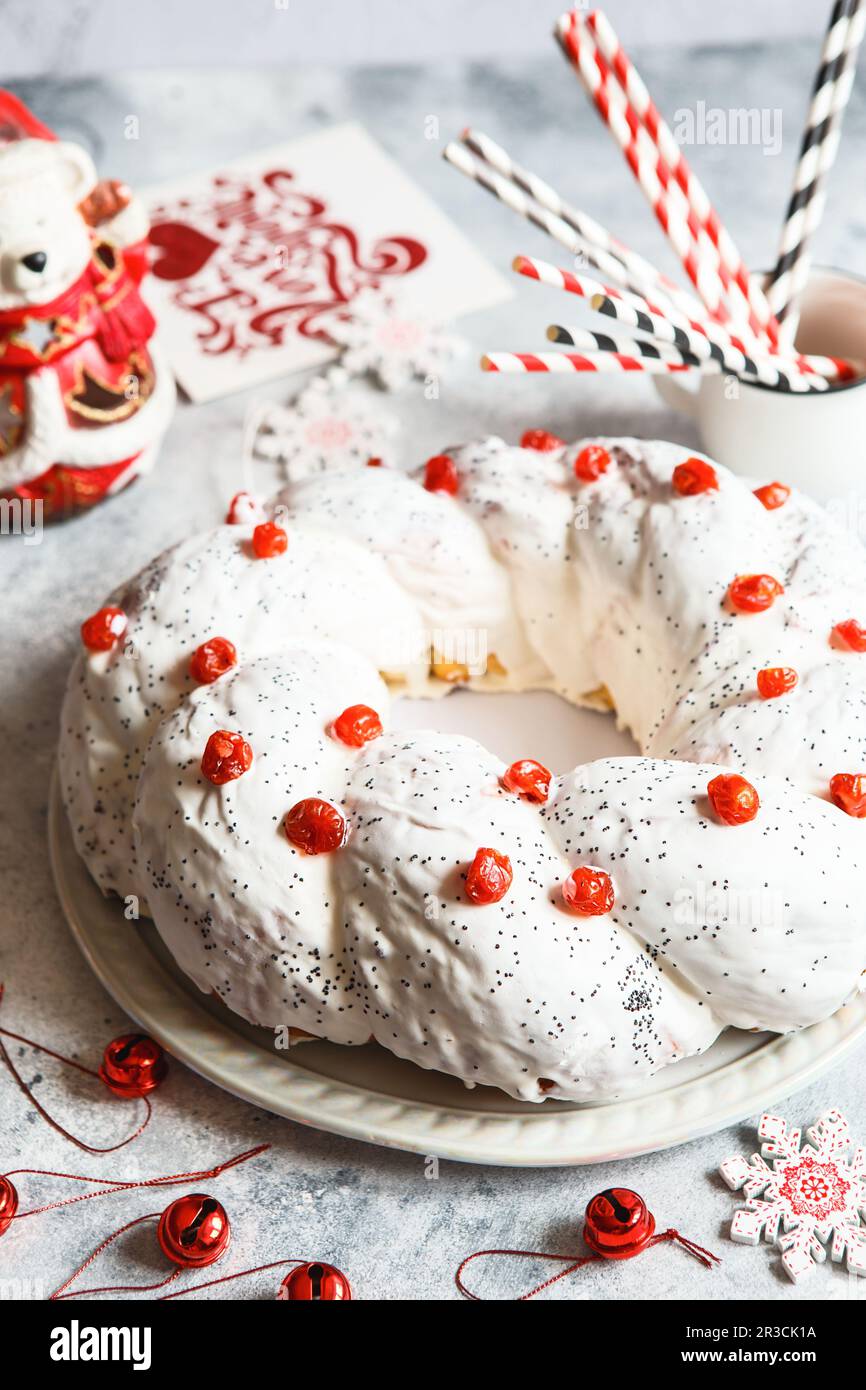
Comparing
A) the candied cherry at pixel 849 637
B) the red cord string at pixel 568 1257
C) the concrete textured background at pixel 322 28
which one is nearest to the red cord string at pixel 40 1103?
the red cord string at pixel 568 1257

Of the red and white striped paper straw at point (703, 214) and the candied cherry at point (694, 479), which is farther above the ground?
the red and white striped paper straw at point (703, 214)

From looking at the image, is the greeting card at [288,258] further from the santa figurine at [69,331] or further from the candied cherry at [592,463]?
the candied cherry at [592,463]

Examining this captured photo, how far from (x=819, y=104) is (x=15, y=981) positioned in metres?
1.70

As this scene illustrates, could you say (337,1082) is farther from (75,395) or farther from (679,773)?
(75,395)

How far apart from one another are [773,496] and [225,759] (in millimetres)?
835

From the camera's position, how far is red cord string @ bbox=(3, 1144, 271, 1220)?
1.81m

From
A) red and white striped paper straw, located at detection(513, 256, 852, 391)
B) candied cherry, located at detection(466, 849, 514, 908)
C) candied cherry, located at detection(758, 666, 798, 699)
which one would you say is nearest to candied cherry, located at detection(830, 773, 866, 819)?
candied cherry, located at detection(758, 666, 798, 699)

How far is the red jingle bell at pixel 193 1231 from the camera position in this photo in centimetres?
171

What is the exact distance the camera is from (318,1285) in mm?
1666

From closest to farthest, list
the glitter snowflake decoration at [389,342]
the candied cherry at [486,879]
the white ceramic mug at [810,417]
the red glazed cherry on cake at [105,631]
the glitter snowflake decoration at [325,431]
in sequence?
the candied cherry at [486,879] < the red glazed cherry on cake at [105,631] < the white ceramic mug at [810,417] < the glitter snowflake decoration at [325,431] < the glitter snowflake decoration at [389,342]

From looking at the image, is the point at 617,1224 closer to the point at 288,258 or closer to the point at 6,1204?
the point at 6,1204

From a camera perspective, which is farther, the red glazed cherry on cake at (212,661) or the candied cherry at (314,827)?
the red glazed cherry on cake at (212,661)

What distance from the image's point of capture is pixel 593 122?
3.19 metres

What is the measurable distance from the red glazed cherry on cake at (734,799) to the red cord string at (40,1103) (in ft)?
2.67
